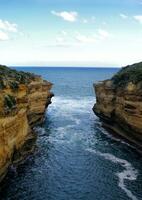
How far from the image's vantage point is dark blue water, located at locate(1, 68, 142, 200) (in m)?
51.2

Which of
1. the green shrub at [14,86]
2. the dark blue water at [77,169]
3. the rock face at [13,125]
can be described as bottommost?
the dark blue water at [77,169]

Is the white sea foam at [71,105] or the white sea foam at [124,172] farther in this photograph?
the white sea foam at [71,105]

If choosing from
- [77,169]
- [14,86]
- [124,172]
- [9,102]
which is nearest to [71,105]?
[14,86]

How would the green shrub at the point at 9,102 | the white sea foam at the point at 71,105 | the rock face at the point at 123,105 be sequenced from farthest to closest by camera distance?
1. the white sea foam at the point at 71,105
2. the rock face at the point at 123,105
3. the green shrub at the point at 9,102

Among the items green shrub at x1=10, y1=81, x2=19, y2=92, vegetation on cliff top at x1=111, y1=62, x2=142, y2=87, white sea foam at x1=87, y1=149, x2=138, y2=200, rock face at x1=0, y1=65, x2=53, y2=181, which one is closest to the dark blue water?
white sea foam at x1=87, y1=149, x2=138, y2=200

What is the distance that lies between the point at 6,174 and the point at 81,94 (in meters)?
111

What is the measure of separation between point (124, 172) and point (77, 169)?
303 inches

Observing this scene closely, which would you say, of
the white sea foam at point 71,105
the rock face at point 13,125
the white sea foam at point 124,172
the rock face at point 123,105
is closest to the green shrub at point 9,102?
the rock face at point 13,125

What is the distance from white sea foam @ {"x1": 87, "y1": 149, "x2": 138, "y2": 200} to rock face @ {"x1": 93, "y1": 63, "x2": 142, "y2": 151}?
7006 millimetres

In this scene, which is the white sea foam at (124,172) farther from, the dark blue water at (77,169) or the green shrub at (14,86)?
the green shrub at (14,86)

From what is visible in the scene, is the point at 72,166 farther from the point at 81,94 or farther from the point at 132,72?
the point at 81,94

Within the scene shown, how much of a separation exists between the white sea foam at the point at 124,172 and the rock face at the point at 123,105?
276 inches

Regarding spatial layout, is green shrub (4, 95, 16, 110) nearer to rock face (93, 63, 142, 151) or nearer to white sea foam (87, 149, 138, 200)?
white sea foam (87, 149, 138, 200)

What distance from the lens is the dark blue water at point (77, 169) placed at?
5119 centimetres
